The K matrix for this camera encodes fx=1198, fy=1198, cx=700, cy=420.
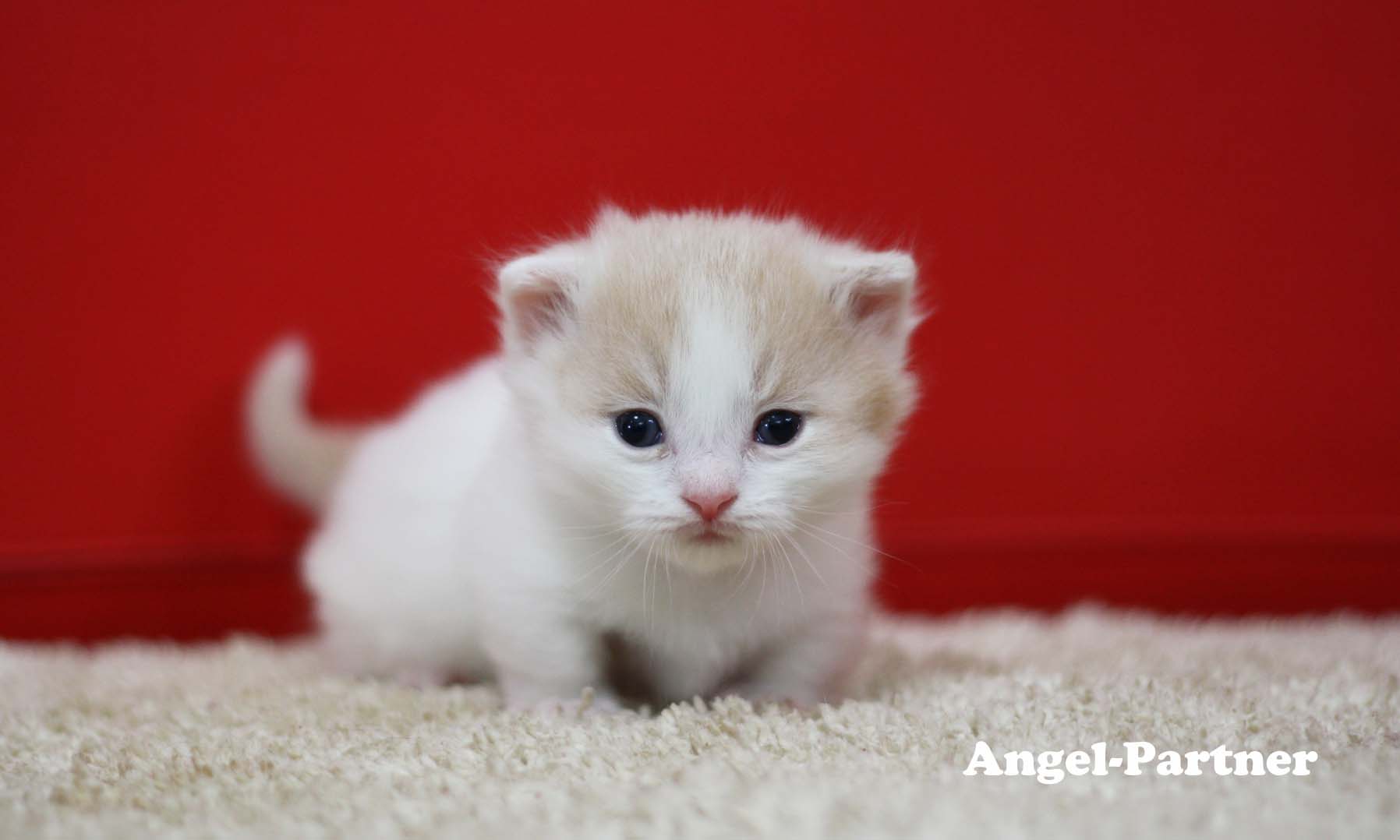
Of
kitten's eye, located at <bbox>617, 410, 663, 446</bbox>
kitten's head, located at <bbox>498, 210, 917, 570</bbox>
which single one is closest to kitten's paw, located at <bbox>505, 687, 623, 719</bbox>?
kitten's head, located at <bbox>498, 210, 917, 570</bbox>

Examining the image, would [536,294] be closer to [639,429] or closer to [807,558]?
→ [639,429]

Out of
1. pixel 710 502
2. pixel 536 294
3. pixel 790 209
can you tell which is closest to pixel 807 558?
pixel 710 502

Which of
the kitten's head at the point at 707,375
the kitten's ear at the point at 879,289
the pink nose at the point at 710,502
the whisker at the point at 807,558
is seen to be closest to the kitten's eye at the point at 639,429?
the kitten's head at the point at 707,375

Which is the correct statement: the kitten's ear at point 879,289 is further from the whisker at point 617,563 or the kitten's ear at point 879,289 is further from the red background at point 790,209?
the red background at point 790,209

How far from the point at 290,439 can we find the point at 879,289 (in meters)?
1.28

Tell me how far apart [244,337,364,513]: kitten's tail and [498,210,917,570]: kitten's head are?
0.86 metres

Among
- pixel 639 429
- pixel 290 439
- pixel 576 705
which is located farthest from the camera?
pixel 290 439

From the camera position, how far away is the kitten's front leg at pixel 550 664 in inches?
65.1

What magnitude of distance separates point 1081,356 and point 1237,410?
36cm

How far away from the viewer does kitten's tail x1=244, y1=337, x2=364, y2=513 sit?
2.35 m

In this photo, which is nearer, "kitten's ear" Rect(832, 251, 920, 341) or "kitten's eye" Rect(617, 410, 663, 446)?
"kitten's eye" Rect(617, 410, 663, 446)

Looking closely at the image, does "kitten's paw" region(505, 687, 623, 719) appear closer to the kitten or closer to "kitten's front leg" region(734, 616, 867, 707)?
the kitten

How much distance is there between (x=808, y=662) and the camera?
A: 171 centimetres

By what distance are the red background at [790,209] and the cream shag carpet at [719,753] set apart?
1.73 ft
